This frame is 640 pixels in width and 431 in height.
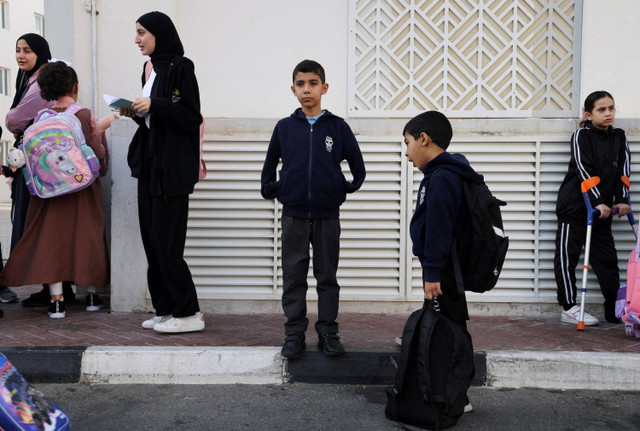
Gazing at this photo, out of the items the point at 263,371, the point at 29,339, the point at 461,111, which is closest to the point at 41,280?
the point at 29,339

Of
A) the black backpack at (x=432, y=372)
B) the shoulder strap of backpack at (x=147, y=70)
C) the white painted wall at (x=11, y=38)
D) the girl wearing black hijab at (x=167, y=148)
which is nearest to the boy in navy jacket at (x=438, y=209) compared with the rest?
the black backpack at (x=432, y=372)

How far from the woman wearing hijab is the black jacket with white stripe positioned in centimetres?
445

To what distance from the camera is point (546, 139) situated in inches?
253

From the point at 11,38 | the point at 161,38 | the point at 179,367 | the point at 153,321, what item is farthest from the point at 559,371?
the point at 11,38

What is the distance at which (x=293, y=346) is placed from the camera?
16.0ft

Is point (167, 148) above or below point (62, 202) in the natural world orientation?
above

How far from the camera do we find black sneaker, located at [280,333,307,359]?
4.85m

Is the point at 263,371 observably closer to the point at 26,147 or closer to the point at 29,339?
the point at 29,339

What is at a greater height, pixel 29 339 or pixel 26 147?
pixel 26 147

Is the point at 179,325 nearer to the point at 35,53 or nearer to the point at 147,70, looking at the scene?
the point at 147,70

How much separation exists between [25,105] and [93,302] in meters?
1.80

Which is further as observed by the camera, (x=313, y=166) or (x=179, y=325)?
(x=179, y=325)

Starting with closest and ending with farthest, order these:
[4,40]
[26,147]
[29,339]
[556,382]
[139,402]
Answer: [139,402] → [556,382] → [29,339] → [26,147] → [4,40]

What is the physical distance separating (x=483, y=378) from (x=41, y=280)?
3.56 m
